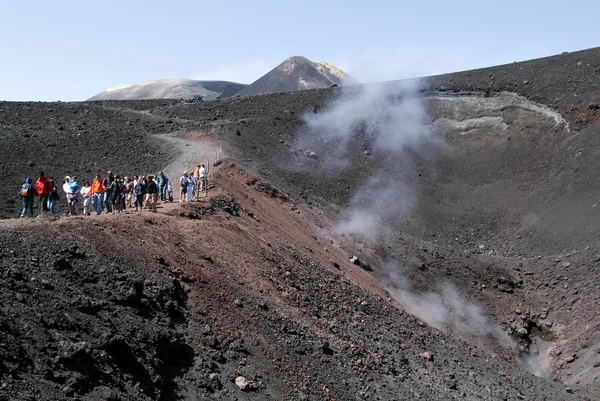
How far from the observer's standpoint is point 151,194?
20.7 meters

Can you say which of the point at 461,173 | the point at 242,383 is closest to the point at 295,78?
the point at 461,173

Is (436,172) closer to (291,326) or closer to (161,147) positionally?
(161,147)

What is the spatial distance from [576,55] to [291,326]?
3925cm

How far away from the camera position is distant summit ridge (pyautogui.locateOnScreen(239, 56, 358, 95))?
80.1 metres

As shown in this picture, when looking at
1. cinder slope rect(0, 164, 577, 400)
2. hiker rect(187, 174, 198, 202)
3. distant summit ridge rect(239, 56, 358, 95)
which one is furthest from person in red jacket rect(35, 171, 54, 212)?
distant summit ridge rect(239, 56, 358, 95)

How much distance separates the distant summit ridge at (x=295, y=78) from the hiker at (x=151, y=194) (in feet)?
193

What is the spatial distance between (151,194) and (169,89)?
81.3 m

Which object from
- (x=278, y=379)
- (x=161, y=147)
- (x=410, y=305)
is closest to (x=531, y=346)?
(x=410, y=305)

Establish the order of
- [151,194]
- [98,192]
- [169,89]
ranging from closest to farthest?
[98,192], [151,194], [169,89]

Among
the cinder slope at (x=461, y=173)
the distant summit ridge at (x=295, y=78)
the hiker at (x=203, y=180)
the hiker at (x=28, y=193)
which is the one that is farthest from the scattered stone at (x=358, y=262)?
the distant summit ridge at (x=295, y=78)

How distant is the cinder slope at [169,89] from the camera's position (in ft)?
313

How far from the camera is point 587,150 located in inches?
1494

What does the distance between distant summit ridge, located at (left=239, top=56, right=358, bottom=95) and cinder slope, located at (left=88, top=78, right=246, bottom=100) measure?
7529 mm

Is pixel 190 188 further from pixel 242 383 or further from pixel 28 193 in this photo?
pixel 242 383
